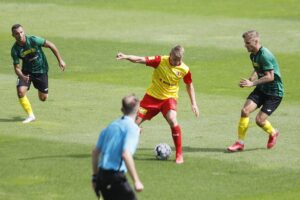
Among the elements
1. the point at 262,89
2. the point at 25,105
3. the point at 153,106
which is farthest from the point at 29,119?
the point at 262,89

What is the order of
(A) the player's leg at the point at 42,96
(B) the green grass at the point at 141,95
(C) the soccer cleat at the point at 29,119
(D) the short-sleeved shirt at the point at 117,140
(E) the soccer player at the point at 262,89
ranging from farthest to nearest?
(A) the player's leg at the point at 42,96, (C) the soccer cleat at the point at 29,119, (E) the soccer player at the point at 262,89, (B) the green grass at the point at 141,95, (D) the short-sleeved shirt at the point at 117,140

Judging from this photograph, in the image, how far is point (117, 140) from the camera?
45.3 feet

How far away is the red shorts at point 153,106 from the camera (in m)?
20.4

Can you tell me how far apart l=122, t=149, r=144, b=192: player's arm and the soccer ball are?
651 cm

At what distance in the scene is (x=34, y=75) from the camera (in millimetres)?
25266

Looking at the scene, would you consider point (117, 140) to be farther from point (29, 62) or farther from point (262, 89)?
point (29, 62)

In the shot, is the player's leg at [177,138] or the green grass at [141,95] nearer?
the green grass at [141,95]

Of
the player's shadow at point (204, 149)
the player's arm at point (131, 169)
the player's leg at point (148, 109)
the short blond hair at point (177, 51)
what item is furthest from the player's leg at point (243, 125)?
the player's arm at point (131, 169)

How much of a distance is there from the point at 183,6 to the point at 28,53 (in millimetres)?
21859

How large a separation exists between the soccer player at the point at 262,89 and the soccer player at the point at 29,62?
220 inches

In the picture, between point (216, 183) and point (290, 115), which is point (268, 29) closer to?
point (290, 115)

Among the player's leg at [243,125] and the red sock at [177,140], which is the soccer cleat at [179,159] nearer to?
the red sock at [177,140]

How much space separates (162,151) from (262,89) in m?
2.83

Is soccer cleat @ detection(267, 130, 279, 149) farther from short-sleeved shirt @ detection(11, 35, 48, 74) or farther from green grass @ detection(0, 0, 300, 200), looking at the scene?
short-sleeved shirt @ detection(11, 35, 48, 74)
